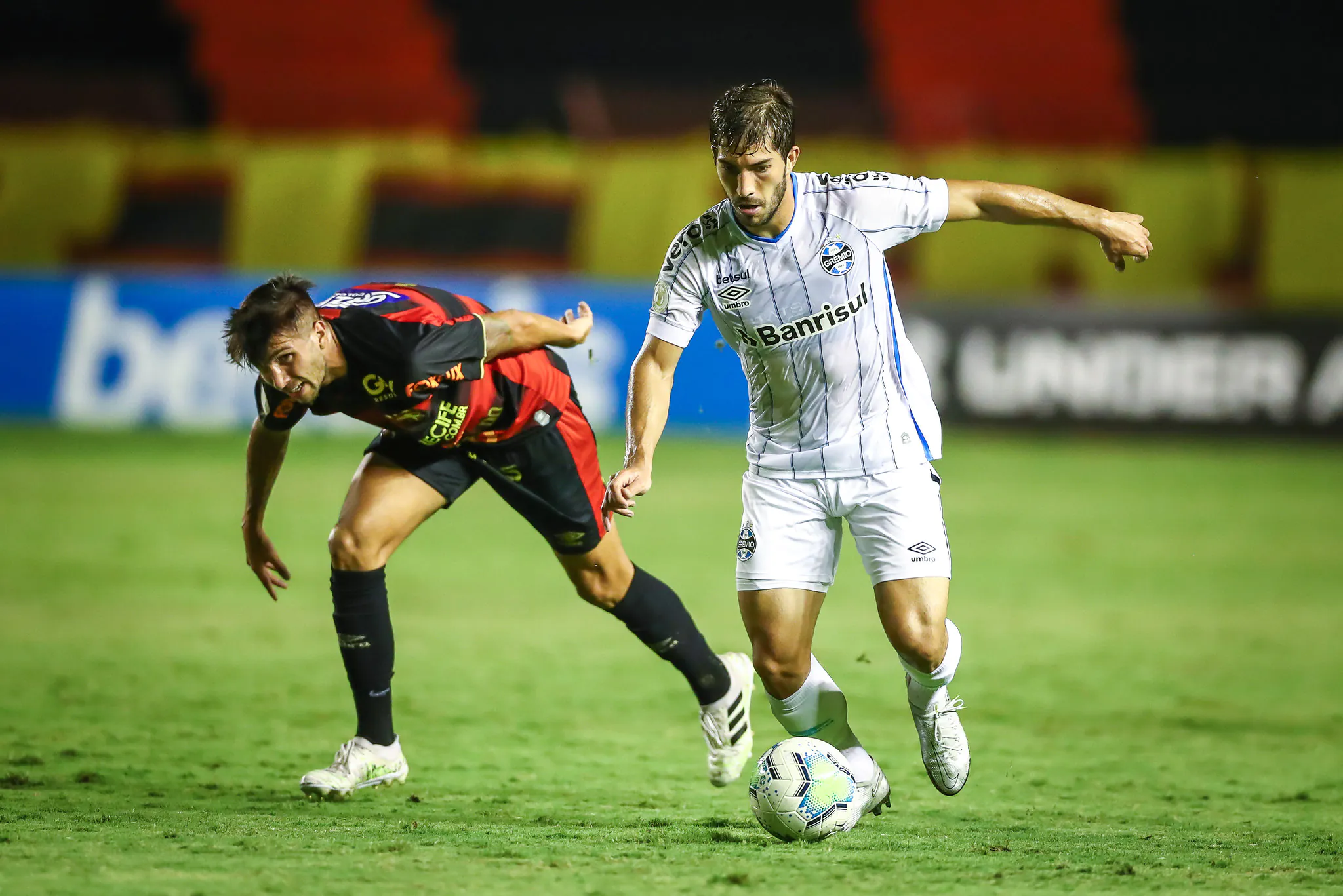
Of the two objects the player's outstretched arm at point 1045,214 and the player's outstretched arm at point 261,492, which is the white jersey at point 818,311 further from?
the player's outstretched arm at point 261,492

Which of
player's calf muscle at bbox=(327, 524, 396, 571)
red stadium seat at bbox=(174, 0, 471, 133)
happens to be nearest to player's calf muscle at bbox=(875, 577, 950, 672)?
player's calf muscle at bbox=(327, 524, 396, 571)

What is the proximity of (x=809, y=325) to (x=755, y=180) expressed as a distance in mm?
491

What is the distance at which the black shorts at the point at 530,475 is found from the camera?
525 cm

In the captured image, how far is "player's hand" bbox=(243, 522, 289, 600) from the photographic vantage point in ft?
17.1

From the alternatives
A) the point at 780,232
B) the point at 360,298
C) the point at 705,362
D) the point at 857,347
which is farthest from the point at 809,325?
the point at 705,362

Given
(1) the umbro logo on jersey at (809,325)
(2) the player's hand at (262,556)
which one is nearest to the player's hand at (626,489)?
(1) the umbro logo on jersey at (809,325)

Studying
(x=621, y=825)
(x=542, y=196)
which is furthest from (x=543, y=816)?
(x=542, y=196)

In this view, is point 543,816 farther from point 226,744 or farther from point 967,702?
point 967,702

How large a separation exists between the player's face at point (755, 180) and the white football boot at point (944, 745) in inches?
61.4

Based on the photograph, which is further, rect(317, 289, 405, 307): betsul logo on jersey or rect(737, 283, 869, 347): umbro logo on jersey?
rect(317, 289, 405, 307): betsul logo on jersey

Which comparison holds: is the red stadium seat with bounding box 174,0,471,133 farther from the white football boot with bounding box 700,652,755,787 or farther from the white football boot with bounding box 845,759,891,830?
the white football boot with bounding box 845,759,891,830

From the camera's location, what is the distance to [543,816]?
4.66 meters

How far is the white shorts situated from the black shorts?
74 cm

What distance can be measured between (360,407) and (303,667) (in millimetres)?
2562
